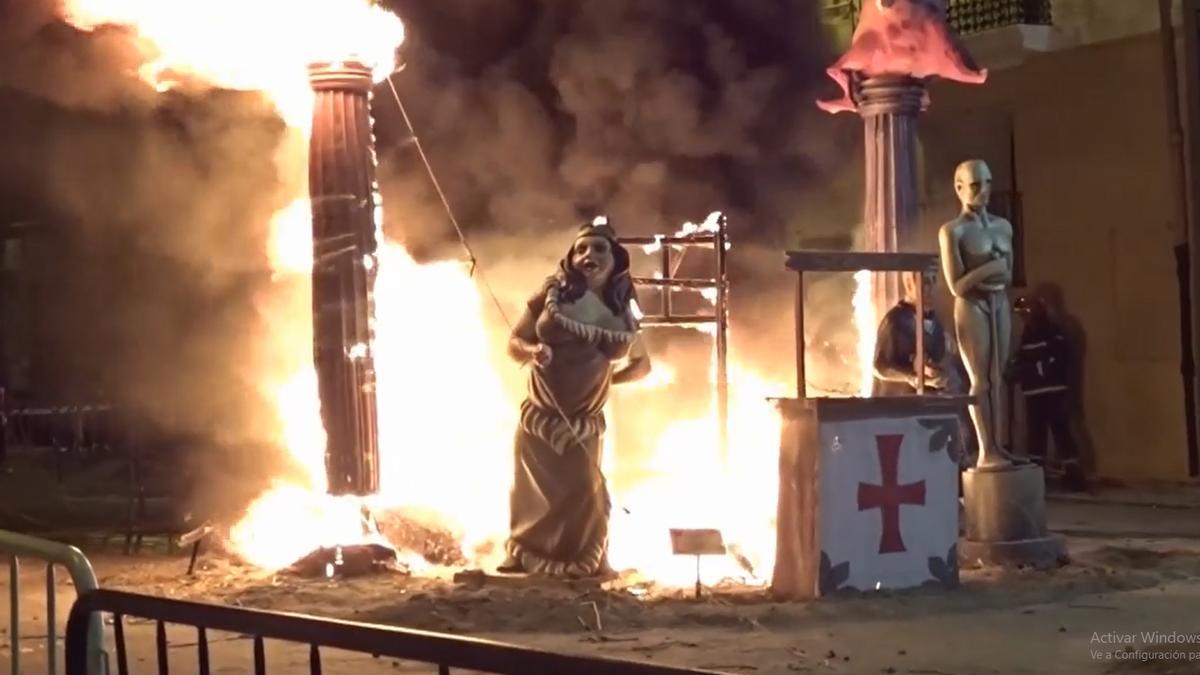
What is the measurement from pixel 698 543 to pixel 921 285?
2153 mm

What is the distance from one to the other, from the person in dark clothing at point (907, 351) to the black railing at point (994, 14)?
7.70 meters

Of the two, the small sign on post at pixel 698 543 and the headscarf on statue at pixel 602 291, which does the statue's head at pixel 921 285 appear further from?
the small sign on post at pixel 698 543

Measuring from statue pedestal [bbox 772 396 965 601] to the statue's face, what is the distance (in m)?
1.39

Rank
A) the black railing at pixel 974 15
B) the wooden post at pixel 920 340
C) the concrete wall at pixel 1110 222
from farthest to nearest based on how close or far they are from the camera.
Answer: the black railing at pixel 974 15 < the concrete wall at pixel 1110 222 < the wooden post at pixel 920 340

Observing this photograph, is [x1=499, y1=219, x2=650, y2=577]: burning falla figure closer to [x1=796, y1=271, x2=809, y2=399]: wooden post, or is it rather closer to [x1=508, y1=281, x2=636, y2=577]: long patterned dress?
[x1=508, y1=281, x2=636, y2=577]: long patterned dress

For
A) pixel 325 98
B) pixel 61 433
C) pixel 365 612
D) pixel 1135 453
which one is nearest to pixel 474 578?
pixel 365 612

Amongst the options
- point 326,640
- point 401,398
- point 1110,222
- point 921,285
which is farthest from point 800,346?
point 1110,222

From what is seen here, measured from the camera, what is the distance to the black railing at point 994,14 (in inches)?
702

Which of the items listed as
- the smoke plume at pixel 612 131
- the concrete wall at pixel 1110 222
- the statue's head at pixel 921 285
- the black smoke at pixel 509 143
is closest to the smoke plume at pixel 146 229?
the black smoke at pixel 509 143

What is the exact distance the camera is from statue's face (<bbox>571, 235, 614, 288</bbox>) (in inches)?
391

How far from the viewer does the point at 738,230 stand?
50.1 ft

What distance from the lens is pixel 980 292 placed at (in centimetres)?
1018

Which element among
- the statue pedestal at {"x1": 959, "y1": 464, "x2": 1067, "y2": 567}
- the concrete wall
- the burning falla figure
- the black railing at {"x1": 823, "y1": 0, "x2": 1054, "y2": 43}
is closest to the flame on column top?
the burning falla figure

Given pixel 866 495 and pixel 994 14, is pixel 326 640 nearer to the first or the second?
pixel 866 495
